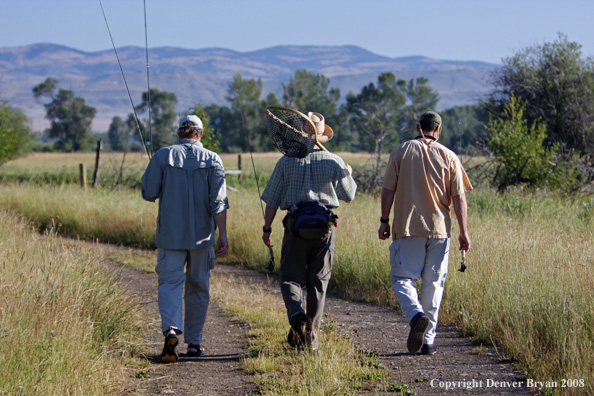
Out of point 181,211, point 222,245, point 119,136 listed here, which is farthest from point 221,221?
point 119,136

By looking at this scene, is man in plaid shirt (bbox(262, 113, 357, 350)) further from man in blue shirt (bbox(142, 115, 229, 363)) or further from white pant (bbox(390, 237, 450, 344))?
white pant (bbox(390, 237, 450, 344))

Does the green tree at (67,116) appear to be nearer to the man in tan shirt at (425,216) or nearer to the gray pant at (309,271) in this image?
the gray pant at (309,271)

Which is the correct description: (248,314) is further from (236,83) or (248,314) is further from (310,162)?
(236,83)

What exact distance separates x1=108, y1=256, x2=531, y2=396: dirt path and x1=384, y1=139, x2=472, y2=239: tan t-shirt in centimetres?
106

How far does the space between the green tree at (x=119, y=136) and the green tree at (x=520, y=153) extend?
11410mm

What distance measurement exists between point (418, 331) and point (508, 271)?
2195mm

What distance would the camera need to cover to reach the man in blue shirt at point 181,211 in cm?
592

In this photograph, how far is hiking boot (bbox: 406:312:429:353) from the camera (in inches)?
217

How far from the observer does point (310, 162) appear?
19.5 feet

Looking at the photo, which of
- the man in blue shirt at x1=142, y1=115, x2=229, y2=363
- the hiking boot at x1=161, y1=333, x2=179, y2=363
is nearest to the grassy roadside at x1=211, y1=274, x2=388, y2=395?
the hiking boot at x1=161, y1=333, x2=179, y2=363

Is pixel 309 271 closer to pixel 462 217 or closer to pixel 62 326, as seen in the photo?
pixel 462 217

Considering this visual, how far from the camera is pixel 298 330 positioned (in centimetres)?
582

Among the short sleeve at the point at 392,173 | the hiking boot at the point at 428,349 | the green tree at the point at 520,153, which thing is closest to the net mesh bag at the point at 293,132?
the short sleeve at the point at 392,173

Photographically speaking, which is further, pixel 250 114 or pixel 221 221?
pixel 250 114
